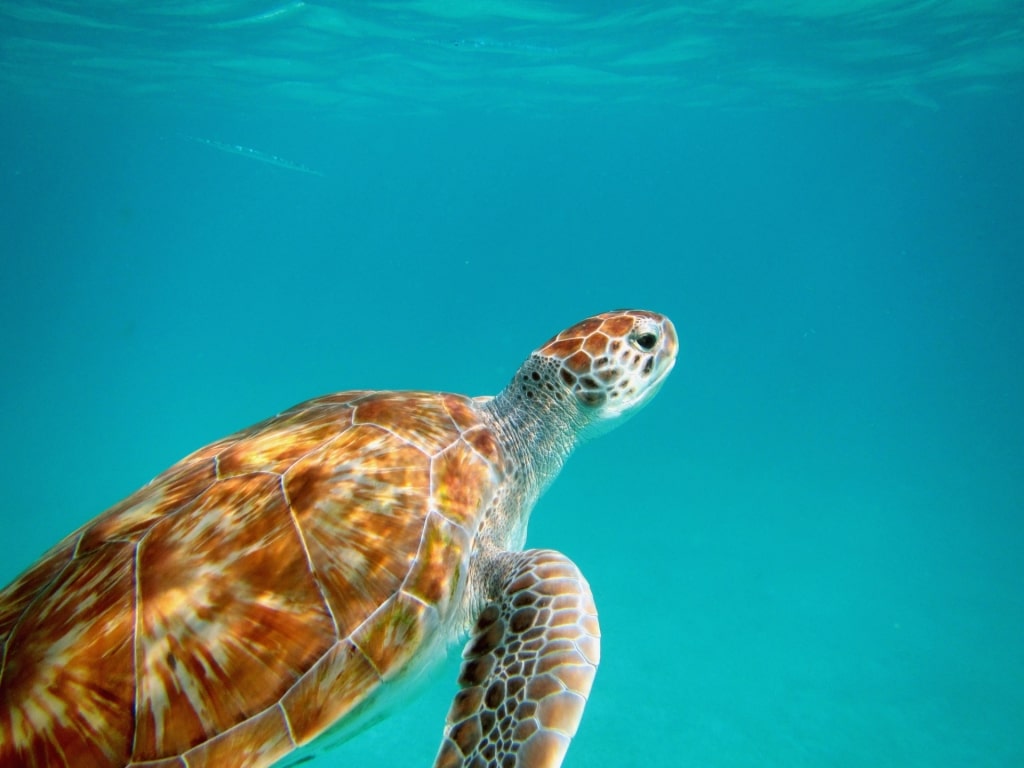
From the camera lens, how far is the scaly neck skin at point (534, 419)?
11.6 ft

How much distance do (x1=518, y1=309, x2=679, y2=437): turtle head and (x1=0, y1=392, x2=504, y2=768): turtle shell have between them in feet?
3.37

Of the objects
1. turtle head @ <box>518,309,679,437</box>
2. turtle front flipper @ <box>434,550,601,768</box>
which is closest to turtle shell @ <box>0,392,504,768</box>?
turtle front flipper @ <box>434,550,601,768</box>

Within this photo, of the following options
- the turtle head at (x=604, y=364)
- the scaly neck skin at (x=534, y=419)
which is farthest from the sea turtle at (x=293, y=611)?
the turtle head at (x=604, y=364)

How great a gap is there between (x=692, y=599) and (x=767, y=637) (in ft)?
5.40

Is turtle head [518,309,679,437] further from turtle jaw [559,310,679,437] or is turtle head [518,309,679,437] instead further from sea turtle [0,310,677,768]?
sea turtle [0,310,677,768]

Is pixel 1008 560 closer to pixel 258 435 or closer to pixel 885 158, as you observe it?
pixel 258 435

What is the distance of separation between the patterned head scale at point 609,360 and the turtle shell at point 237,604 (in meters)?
1.05

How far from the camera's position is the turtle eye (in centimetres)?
354

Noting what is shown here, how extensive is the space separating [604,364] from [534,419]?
1.67 ft

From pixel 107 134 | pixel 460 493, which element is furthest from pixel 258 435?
pixel 107 134

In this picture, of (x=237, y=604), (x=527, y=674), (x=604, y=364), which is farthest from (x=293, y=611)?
(x=604, y=364)

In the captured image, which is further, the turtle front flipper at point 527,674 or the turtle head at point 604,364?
the turtle head at point 604,364

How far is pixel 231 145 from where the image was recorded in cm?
4322

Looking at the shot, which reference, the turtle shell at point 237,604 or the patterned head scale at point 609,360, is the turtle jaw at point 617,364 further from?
the turtle shell at point 237,604
